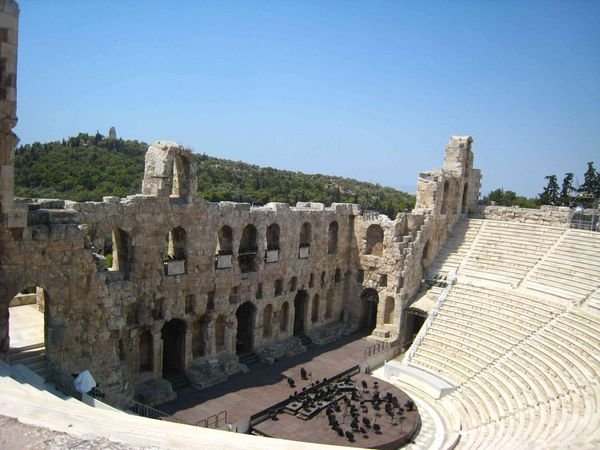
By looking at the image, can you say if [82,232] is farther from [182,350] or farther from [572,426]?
[572,426]

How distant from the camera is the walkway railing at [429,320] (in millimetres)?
25672

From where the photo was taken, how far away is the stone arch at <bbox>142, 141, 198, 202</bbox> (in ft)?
65.2

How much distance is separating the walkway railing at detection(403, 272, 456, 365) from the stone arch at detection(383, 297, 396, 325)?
266cm

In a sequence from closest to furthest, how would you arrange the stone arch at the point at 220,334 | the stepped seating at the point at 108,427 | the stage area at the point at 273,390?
the stepped seating at the point at 108,427
the stage area at the point at 273,390
the stone arch at the point at 220,334

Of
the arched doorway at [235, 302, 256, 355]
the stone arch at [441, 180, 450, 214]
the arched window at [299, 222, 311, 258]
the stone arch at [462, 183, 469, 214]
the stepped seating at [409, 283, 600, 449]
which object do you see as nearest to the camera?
the stepped seating at [409, 283, 600, 449]

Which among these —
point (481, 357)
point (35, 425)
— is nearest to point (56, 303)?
point (35, 425)

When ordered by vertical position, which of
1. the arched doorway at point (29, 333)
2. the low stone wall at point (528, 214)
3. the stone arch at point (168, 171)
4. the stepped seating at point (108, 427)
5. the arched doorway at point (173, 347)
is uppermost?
the stone arch at point (168, 171)

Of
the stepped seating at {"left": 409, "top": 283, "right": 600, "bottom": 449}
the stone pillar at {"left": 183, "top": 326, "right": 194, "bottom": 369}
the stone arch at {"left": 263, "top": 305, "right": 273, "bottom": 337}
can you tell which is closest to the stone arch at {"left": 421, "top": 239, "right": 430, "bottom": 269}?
the stepped seating at {"left": 409, "top": 283, "right": 600, "bottom": 449}

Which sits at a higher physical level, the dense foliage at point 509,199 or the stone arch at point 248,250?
the dense foliage at point 509,199

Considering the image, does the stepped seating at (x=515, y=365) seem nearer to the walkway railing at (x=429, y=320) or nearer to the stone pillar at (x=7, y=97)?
the walkway railing at (x=429, y=320)

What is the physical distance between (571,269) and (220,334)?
1842cm

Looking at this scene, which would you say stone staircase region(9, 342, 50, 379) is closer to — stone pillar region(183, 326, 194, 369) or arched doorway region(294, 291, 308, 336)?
stone pillar region(183, 326, 194, 369)

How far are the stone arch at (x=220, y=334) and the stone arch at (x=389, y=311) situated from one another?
10.2m

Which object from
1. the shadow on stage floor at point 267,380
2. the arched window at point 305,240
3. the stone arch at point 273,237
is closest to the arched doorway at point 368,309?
the shadow on stage floor at point 267,380
